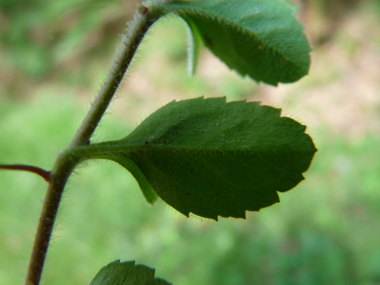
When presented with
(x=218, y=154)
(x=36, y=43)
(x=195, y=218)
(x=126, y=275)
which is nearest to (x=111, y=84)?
(x=218, y=154)

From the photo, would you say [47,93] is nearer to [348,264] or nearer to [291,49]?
[348,264]

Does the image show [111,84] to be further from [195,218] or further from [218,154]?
[195,218]

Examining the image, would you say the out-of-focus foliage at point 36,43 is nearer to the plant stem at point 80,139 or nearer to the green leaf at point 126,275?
the plant stem at point 80,139

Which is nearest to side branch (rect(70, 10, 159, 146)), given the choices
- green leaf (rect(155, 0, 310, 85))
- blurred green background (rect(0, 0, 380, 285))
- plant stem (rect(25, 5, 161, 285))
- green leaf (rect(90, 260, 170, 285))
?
plant stem (rect(25, 5, 161, 285))

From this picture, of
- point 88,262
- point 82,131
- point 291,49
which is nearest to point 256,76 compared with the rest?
point 291,49

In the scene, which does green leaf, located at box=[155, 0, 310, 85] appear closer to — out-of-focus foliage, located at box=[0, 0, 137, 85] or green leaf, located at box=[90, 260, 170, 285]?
green leaf, located at box=[90, 260, 170, 285]

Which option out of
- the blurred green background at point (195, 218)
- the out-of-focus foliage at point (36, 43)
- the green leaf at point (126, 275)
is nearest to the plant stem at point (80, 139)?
the green leaf at point (126, 275)
